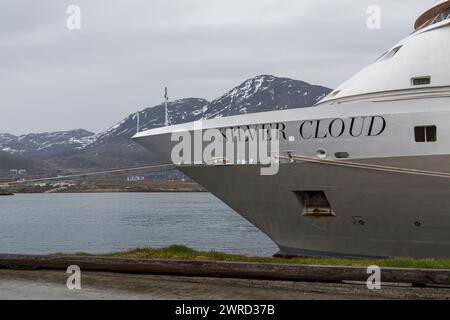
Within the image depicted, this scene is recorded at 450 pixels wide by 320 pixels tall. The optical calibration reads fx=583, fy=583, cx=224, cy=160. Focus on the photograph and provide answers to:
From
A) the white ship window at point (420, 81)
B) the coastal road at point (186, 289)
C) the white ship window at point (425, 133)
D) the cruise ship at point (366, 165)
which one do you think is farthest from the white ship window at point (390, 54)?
the coastal road at point (186, 289)

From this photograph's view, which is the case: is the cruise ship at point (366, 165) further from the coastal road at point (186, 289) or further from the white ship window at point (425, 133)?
the coastal road at point (186, 289)

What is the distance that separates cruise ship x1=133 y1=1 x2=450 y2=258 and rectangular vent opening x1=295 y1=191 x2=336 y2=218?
3 cm

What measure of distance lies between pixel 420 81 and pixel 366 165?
9.24ft

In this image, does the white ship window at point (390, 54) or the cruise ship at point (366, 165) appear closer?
the cruise ship at point (366, 165)

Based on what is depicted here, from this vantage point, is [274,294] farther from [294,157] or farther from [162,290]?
[294,157]

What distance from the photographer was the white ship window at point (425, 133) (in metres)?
14.4

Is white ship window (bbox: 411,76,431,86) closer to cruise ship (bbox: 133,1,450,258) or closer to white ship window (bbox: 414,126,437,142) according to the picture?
cruise ship (bbox: 133,1,450,258)

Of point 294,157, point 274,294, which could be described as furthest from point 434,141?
point 274,294

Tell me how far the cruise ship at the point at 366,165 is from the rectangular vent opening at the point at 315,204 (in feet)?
0.10

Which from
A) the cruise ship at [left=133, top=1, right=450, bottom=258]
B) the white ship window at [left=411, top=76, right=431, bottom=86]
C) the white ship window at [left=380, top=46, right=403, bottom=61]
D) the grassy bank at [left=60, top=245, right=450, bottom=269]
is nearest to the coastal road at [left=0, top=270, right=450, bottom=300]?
the grassy bank at [left=60, top=245, right=450, bottom=269]

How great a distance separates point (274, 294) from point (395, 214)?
797cm

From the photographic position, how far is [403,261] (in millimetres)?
10586
